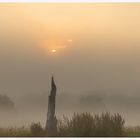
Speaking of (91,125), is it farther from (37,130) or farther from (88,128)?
(37,130)

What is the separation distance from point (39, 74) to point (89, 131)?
1.12 ft

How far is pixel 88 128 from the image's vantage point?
5.49 feet

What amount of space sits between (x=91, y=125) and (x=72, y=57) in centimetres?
32

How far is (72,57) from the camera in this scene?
170cm

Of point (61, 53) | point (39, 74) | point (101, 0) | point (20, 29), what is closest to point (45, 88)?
point (39, 74)

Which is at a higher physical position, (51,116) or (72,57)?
(72,57)

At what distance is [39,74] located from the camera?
1.69 meters

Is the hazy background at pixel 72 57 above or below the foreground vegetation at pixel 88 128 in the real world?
above

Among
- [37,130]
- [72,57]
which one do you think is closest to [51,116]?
[37,130]

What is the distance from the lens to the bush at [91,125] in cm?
167

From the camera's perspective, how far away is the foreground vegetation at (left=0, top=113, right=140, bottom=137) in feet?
5.45

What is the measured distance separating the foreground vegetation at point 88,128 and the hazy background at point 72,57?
0.03 metres

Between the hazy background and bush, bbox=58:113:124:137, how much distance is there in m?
0.03

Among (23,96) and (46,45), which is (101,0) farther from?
(23,96)
